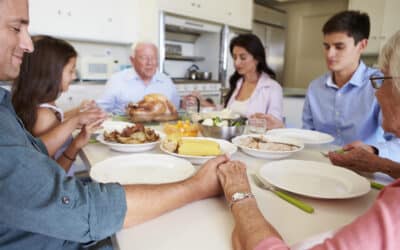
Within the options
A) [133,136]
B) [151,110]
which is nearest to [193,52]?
[151,110]

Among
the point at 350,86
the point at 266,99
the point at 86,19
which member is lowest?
the point at 266,99

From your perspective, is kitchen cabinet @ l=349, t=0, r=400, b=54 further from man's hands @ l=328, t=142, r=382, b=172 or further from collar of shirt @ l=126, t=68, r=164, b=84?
man's hands @ l=328, t=142, r=382, b=172

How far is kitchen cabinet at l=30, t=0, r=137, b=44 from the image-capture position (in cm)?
302

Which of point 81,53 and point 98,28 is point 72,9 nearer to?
point 98,28

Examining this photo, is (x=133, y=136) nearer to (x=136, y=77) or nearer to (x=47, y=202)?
(x=47, y=202)

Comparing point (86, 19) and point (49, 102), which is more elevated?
point (86, 19)

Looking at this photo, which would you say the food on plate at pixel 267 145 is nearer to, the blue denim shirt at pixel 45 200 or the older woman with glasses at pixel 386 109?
the older woman with glasses at pixel 386 109

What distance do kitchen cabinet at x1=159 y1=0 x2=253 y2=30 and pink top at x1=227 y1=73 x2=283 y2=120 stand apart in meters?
1.90

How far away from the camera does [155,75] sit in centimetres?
261

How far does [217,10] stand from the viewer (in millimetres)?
4117

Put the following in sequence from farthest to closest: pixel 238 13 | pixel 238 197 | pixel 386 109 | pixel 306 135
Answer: pixel 238 13 → pixel 306 135 → pixel 386 109 → pixel 238 197

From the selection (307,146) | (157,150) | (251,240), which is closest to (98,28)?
(157,150)

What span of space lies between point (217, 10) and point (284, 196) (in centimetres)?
389

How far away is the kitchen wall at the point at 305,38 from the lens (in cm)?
498
